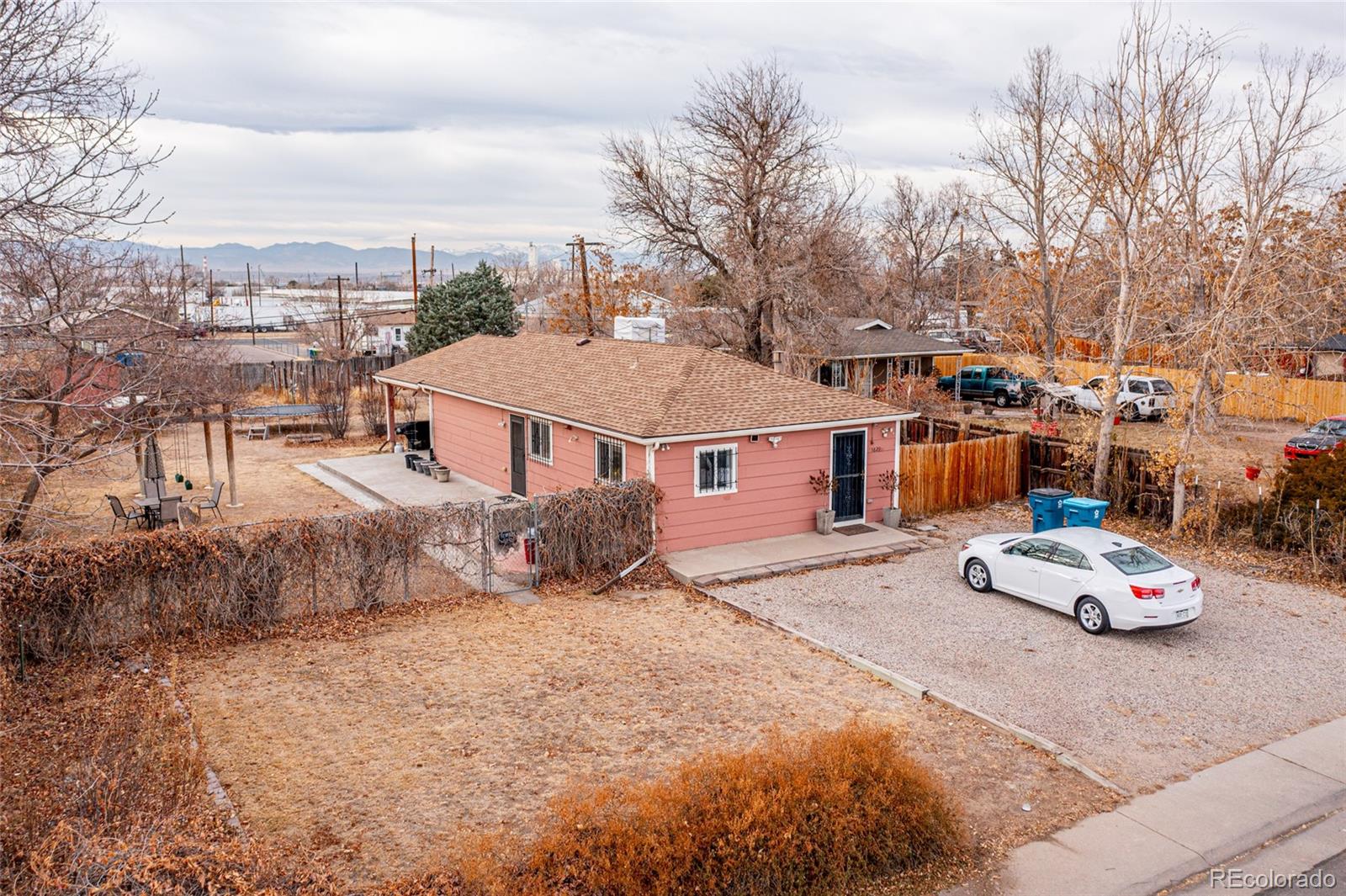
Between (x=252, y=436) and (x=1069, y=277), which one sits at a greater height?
(x=1069, y=277)

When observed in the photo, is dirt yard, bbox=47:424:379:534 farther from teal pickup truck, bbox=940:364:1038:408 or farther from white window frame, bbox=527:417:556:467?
teal pickup truck, bbox=940:364:1038:408

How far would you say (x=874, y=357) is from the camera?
1448 inches

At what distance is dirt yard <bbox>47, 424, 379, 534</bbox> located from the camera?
1986cm

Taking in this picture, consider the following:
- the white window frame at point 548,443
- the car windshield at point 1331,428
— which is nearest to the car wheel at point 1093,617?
the white window frame at point 548,443

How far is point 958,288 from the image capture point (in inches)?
2269

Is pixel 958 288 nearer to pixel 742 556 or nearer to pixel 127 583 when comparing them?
pixel 742 556

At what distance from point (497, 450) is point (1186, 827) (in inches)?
639

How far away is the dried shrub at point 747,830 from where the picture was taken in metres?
6.46

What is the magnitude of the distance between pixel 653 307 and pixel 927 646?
110 feet

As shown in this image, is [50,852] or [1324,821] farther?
[1324,821]

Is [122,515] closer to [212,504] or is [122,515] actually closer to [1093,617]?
[212,504]

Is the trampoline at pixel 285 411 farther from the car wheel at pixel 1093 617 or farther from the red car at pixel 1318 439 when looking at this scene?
the red car at pixel 1318 439

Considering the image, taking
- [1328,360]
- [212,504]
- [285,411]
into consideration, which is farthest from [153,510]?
[1328,360]

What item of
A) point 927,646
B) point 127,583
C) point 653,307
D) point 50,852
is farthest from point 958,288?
point 50,852
